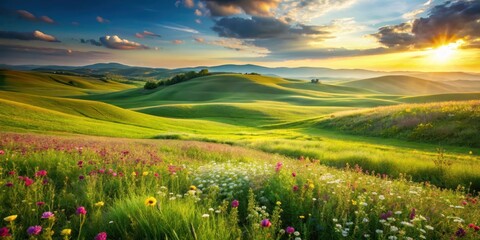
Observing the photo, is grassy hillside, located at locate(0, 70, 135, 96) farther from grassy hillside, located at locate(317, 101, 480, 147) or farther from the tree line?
grassy hillside, located at locate(317, 101, 480, 147)

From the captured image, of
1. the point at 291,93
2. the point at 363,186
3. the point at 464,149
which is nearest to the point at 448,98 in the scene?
the point at 291,93

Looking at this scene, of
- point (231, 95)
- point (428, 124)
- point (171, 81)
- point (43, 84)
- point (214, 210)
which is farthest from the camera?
point (43, 84)

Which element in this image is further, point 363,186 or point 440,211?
point 363,186

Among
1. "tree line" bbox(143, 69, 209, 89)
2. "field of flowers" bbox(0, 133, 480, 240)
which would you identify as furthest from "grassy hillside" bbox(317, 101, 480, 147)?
"tree line" bbox(143, 69, 209, 89)

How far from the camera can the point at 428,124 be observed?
2745cm

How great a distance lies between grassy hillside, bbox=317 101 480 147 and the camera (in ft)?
80.6

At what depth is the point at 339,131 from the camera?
123ft

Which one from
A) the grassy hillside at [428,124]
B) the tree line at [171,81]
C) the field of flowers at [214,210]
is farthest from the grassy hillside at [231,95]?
the field of flowers at [214,210]

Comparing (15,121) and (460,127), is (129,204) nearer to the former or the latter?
(460,127)

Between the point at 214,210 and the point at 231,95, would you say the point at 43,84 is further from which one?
the point at 214,210

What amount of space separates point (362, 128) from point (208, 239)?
34.7 m

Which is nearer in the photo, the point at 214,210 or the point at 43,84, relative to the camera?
the point at 214,210

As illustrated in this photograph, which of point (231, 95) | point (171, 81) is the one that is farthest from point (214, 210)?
point (171, 81)

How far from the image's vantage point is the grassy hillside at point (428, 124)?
24.6 metres
